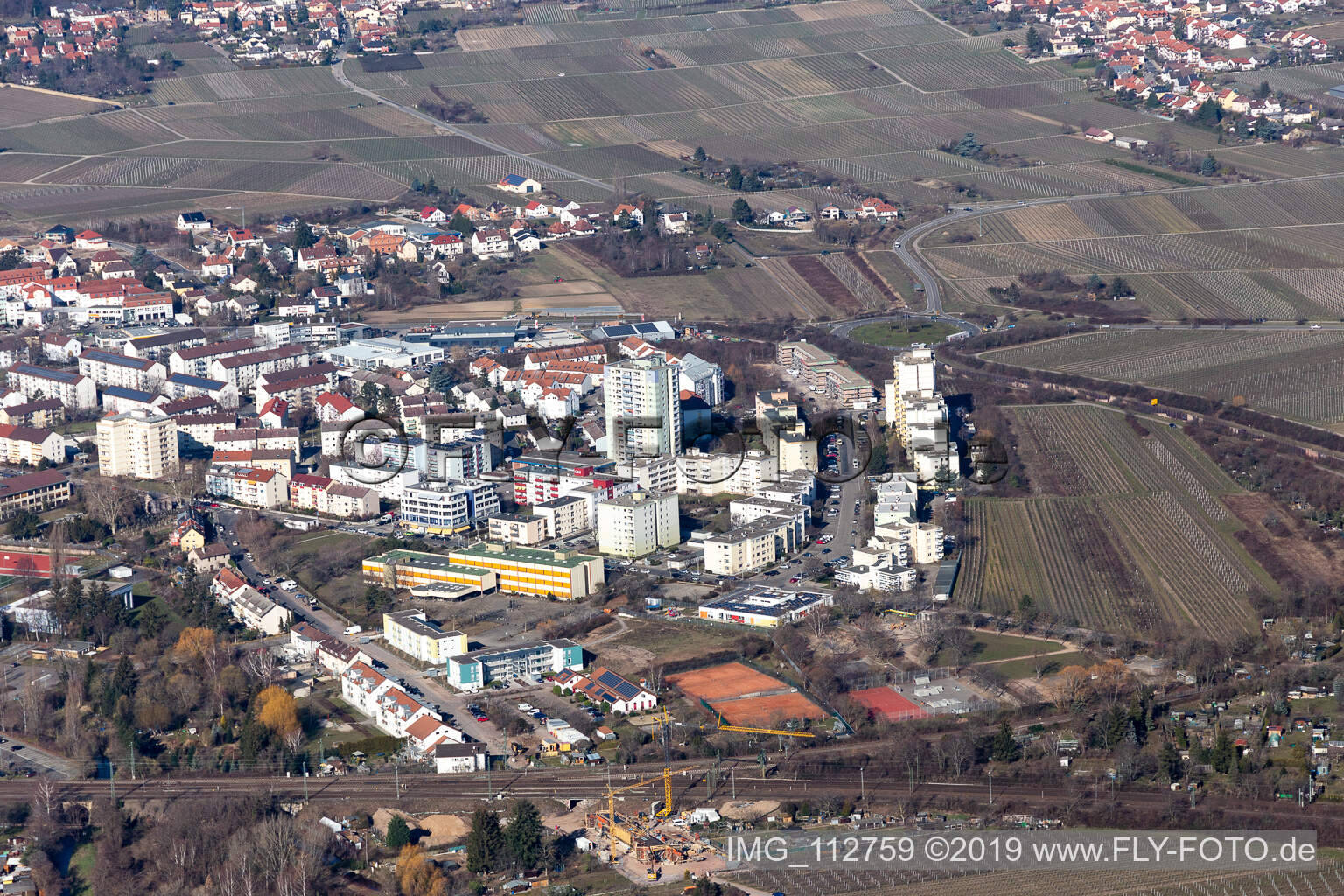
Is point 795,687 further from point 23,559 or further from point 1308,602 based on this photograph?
point 23,559

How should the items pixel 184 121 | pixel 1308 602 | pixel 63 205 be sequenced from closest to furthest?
1. pixel 1308 602
2. pixel 63 205
3. pixel 184 121

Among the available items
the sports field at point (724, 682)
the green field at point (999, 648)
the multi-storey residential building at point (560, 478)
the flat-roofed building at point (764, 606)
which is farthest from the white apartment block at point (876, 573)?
the multi-storey residential building at point (560, 478)

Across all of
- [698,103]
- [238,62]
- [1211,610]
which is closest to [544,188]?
[698,103]

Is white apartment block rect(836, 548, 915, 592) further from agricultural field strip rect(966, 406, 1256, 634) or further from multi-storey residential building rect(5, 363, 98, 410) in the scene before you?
multi-storey residential building rect(5, 363, 98, 410)

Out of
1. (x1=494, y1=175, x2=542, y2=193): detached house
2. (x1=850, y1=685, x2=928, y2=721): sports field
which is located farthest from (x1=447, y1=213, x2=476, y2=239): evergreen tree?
(x1=850, y1=685, x2=928, y2=721): sports field

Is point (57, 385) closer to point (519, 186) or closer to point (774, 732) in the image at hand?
point (519, 186)

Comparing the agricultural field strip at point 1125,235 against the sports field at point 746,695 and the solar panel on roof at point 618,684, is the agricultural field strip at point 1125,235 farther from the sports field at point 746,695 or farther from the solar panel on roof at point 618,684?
the solar panel on roof at point 618,684
